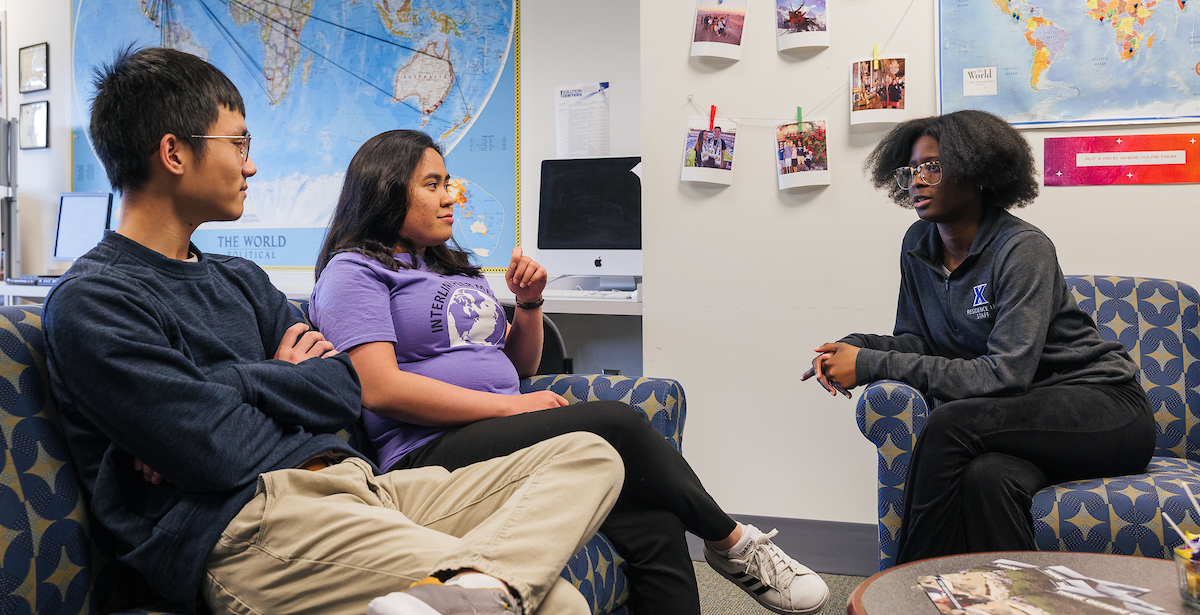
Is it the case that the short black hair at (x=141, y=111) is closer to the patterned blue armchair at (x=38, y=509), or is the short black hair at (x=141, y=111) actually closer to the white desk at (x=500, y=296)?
the patterned blue armchair at (x=38, y=509)

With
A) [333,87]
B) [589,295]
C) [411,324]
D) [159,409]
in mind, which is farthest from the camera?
[333,87]

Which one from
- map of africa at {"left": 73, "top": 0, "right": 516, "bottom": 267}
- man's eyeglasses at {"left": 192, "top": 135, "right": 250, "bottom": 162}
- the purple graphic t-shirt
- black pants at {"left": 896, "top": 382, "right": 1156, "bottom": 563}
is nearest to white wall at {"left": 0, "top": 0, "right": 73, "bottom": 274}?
map of africa at {"left": 73, "top": 0, "right": 516, "bottom": 267}

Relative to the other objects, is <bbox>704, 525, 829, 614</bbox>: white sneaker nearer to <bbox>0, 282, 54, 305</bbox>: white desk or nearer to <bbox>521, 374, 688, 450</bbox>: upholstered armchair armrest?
<bbox>521, 374, 688, 450</bbox>: upholstered armchair armrest

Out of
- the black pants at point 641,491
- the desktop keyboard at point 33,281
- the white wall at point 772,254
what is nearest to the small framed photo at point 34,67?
the desktop keyboard at point 33,281

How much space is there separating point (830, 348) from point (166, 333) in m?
1.41

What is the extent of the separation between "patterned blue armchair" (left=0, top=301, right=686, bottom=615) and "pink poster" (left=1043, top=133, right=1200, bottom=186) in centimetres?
236

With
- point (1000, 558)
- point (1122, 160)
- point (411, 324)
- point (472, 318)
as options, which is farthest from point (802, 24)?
point (1000, 558)

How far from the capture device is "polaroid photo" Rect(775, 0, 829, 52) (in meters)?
2.37

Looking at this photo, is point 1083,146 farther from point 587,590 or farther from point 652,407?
point 587,590

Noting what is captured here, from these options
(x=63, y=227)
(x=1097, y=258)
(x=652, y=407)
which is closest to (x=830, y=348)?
(x=652, y=407)

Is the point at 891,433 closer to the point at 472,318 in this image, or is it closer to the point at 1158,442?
the point at 1158,442

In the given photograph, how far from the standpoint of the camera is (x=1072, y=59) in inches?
86.7

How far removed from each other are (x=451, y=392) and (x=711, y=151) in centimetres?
135

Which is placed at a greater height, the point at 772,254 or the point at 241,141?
the point at 241,141
